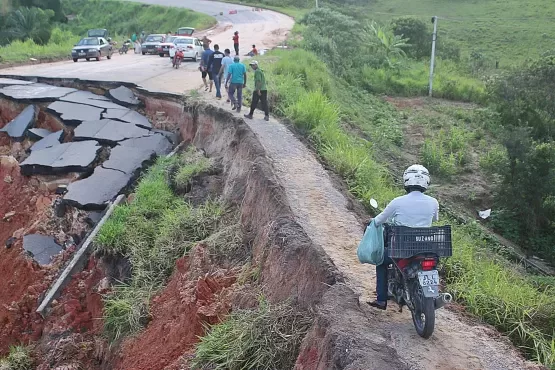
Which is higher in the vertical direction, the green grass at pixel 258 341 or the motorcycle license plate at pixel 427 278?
the motorcycle license plate at pixel 427 278

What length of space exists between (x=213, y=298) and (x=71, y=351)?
10.0 ft

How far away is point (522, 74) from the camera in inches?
765

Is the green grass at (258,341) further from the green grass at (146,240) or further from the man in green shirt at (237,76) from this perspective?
the man in green shirt at (237,76)

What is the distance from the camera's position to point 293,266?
690cm

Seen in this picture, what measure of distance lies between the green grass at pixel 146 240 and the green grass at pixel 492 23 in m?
27.2

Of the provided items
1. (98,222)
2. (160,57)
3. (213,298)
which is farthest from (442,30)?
(213,298)

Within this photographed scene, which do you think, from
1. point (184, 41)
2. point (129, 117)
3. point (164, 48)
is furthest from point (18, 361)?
point (164, 48)

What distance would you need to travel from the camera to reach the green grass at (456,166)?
6.01 m

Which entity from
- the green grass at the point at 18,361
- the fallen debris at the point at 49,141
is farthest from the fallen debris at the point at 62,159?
the green grass at the point at 18,361

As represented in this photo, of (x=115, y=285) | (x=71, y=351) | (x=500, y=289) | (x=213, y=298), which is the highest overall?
(x=500, y=289)

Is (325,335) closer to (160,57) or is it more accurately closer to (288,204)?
(288,204)

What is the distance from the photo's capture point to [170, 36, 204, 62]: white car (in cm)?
2703

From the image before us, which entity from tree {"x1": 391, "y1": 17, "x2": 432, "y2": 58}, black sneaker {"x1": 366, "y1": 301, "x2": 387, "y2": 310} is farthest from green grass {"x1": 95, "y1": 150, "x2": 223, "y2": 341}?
tree {"x1": 391, "y1": 17, "x2": 432, "y2": 58}

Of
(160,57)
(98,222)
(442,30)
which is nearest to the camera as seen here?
(98,222)
